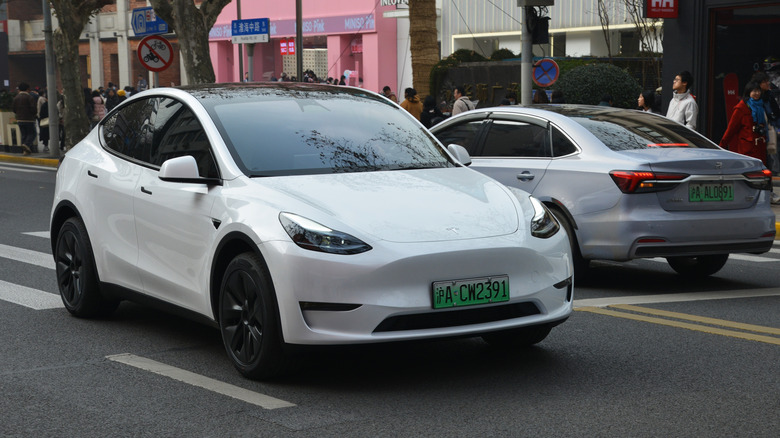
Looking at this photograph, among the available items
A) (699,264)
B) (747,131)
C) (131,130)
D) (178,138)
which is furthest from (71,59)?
(178,138)

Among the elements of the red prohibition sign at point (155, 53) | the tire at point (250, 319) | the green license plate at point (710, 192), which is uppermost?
the red prohibition sign at point (155, 53)

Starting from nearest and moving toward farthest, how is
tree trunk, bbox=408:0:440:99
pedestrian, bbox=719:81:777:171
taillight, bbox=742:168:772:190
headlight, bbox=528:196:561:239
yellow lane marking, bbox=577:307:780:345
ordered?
headlight, bbox=528:196:561:239 < yellow lane marking, bbox=577:307:780:345 < taillight, bbox=742:168:772:190 < pedestrian, bbox=719:81:777:171 < tree trunk, bbox=408:0:440:99

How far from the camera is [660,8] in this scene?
20359mm

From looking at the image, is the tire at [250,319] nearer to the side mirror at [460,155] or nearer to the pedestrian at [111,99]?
the side mirror at [460,155]

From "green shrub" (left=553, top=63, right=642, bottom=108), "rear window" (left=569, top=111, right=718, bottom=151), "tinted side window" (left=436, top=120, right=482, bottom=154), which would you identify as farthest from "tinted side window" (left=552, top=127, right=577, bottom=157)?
"green shrub" (left=553, top=63, right=642, bottom=108)

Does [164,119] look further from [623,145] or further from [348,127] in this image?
[623,145]

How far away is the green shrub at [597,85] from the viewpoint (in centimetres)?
2295

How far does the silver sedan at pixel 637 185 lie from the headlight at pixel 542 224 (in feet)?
8.66

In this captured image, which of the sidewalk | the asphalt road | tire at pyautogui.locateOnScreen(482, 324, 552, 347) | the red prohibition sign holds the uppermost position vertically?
the red prohibition sign

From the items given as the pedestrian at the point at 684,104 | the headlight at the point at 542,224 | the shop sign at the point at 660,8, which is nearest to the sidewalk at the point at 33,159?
the shop sign at the point at 660,8

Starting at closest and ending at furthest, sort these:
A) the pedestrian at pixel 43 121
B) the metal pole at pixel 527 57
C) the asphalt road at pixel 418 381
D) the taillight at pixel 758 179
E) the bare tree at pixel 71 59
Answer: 1. the asphalt road at pixel 418 381
2. the taillight at pixel 758 179
3. the metal pole at pixel 527 57
4. the bare tree at pixel 71 59
5. the pedestrian at pixel 43 121

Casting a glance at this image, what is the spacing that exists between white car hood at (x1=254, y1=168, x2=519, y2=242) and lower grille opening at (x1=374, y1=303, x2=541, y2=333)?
14.1 inches

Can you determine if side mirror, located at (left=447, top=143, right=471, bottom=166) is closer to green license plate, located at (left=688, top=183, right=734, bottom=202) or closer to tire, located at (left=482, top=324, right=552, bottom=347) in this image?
tire, located at (left=482, top=324, right=552, bottom=347)

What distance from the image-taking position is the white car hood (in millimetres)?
5520
